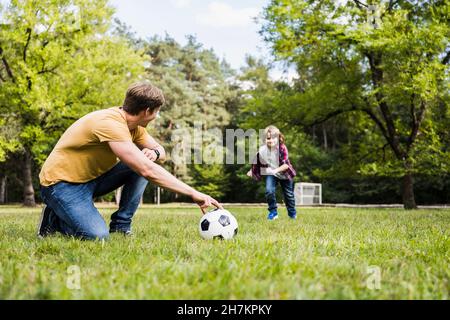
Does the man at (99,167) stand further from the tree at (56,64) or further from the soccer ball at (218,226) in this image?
the tree at (56,64)

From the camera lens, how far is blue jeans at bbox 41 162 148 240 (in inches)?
162

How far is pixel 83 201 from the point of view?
4254mm

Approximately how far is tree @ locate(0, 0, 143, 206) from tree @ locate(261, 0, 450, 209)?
27.2ft

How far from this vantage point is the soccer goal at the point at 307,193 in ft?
89.4

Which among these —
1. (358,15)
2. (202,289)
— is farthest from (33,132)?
(202,289)

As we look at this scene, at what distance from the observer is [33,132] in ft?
60.7

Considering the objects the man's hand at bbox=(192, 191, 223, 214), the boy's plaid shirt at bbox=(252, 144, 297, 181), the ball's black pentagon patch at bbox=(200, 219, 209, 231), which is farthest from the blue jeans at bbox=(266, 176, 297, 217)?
the man's hand at bbox=(192, 191, 223, 214)

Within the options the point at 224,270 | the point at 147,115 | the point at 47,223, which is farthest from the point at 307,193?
the point at 224,270

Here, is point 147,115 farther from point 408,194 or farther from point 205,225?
point 408,194

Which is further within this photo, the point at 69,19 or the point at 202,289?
the point at 69,19

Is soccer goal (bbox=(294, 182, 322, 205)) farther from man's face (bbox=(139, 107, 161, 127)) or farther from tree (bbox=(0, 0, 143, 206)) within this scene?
man's face (bbox=(139, 107, 161, 127))

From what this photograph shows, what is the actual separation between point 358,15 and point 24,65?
1362 cm

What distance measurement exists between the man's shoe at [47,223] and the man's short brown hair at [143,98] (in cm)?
153
